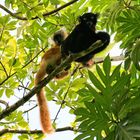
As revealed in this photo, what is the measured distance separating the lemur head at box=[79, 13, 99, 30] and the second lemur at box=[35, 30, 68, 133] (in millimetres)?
365

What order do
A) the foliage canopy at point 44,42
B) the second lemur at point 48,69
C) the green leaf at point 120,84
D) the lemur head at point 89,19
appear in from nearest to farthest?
1. the green leaf at point 120,84
2. the foliage canopy at point 44,42
3. the lemur head at point 89,19
4. the second lemur at point 48,69

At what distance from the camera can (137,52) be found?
2287 mm

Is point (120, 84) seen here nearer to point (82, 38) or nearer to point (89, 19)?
point (82, 38)

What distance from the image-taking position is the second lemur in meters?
4.11

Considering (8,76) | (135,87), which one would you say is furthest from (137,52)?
(8,76)

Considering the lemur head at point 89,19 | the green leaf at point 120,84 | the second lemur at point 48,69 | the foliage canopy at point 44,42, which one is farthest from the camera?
the second lemur at point 48,69

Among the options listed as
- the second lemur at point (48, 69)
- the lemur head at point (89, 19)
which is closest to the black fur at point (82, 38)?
the lemur head at point (89, 19)

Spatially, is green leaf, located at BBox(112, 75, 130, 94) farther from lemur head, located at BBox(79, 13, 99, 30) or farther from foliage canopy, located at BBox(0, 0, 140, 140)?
lemur head, located at BBox(79, 13, 99, 30)

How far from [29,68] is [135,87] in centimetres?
226

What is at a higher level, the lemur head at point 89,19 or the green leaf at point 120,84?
the lemur head at point 89,19

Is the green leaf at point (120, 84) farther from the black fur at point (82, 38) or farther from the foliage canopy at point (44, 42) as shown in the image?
the black fur at point (82, 38)

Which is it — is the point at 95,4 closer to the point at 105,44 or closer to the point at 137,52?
the point at 105,44

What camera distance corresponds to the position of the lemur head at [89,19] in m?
3.81

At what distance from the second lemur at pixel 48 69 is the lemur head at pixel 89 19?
36 cm
